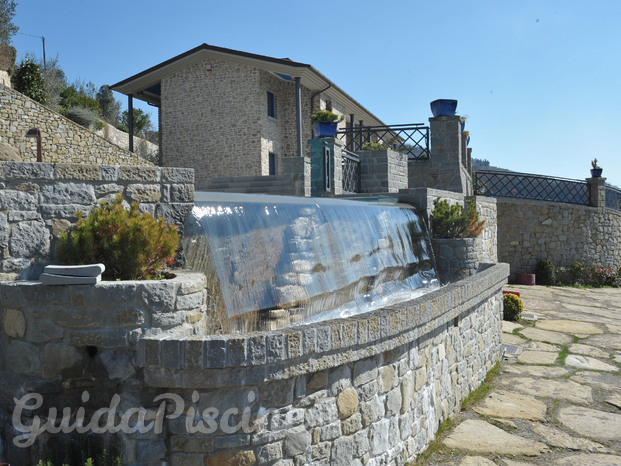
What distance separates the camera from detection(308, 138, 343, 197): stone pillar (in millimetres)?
10719

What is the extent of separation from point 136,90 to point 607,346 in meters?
17.5

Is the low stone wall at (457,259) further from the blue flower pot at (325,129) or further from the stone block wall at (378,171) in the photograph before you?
the blue flower pot at (325,129)

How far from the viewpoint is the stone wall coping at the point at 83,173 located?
363 centimetres

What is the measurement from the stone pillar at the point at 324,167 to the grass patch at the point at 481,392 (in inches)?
199

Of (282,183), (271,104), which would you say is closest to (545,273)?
(282,183)

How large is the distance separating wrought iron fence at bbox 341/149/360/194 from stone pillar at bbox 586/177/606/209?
10456 millimetres

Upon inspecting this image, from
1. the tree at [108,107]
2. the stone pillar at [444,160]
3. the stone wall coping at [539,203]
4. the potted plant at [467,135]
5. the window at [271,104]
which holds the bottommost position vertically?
the stone wall coping at [539,203]

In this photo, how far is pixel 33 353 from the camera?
329 centimetres

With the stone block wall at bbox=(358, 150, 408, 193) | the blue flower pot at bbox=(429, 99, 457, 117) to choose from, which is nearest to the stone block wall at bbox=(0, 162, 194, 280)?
the stone block wall at bbox=(358, 150, 408, 193)

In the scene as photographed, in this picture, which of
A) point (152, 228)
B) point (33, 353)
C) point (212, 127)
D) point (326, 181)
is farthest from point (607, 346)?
point (212, 127)

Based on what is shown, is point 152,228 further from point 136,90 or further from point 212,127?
→ point 136,90

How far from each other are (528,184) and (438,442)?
15927 mm

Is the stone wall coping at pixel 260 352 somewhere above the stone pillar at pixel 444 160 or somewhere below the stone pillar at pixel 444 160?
below

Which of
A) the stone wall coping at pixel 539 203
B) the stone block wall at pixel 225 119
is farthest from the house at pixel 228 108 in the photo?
the stone wall coping at pixel 539 203
